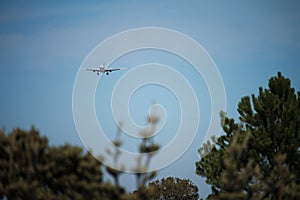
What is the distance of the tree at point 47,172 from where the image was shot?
1127 centimetres

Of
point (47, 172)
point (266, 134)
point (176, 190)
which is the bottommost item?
point (47, 172)

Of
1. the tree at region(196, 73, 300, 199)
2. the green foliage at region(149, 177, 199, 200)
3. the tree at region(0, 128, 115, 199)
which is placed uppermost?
the green foliage at region(149, 177, 199, 200)

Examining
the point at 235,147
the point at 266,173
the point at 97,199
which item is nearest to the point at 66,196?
the point at 97,199

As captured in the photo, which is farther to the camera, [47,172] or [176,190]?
[176,190]

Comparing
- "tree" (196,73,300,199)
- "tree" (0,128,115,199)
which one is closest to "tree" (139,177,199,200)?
"tree" (196,73,300,199)

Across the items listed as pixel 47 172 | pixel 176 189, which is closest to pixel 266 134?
pixel 47 172

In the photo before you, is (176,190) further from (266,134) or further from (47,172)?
(47,172)

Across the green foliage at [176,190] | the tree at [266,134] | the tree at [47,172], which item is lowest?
the tree at [47,172]

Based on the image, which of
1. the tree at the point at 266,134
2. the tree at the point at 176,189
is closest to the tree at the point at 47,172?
the tree at the point at 266,134

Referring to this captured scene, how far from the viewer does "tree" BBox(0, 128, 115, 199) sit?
1127 cm

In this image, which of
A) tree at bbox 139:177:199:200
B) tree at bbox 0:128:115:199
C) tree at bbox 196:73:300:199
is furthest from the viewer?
tree at bbox 139:177:199:200

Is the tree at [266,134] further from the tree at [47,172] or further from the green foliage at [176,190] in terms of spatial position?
the green foliage at [176,190]

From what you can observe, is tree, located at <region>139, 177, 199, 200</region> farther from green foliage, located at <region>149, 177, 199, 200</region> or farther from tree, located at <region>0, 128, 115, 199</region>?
tree, located at <region>0, 128, 115, 199</region>

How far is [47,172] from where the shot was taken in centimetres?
1158
